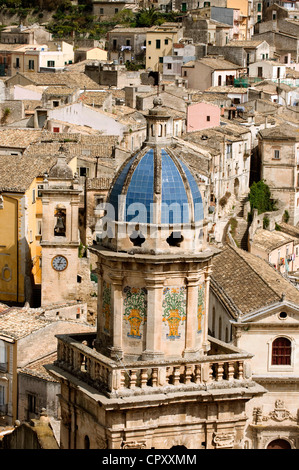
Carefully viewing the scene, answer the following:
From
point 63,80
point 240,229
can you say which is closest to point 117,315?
point 240,229

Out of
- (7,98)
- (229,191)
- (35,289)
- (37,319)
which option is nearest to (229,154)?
(229,191)

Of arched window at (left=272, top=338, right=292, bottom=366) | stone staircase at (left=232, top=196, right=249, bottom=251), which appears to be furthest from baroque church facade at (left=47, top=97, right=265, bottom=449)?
stone staircase at (left=232, top=196, right=249, bottom=251)

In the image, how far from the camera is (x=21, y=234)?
54.5 meters

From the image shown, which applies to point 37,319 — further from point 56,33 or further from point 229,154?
point 56,33

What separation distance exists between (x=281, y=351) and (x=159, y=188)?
20.7 meters

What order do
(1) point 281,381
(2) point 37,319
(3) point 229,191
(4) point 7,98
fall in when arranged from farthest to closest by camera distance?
(4) point 7,98 < (3) point 229,191 < (2) point 37,319 < (1) point 281,381

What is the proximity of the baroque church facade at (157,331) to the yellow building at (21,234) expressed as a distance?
33756 mm

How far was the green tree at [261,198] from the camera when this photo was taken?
7300cm

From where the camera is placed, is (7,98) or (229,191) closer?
(229,191)

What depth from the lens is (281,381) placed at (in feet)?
127

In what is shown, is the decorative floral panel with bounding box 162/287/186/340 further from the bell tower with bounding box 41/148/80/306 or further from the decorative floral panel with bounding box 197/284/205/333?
the bell tower with bounding box 41/148/80/306

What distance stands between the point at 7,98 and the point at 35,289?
29032mm

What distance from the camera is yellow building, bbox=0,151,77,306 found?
177ft

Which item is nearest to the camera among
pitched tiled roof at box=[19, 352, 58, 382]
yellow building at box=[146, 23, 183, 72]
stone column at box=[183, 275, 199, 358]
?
stone column at box=[183, 275, 199, 358]
